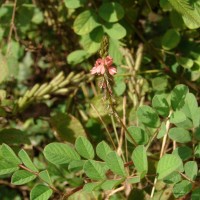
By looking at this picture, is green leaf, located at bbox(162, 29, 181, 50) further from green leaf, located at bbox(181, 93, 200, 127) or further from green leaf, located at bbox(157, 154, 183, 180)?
green leaf, located at bbox(157, 154, 183, 180)

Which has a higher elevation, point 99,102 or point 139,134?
point 139,134

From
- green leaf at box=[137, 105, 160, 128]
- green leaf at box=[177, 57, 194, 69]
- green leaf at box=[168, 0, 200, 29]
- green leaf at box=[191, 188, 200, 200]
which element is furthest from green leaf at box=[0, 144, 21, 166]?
green leaf at box=[177, 57, 194, 69]

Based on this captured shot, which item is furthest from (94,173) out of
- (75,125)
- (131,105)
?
(131,105)

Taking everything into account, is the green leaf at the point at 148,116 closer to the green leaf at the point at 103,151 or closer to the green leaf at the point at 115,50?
the green leaf at the point at 103,151

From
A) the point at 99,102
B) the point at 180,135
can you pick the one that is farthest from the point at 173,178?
the point at 99,102

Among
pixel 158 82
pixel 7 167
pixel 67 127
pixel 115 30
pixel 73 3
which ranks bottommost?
pixel 67 127

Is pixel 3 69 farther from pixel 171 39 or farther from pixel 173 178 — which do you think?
pixel 173 178
